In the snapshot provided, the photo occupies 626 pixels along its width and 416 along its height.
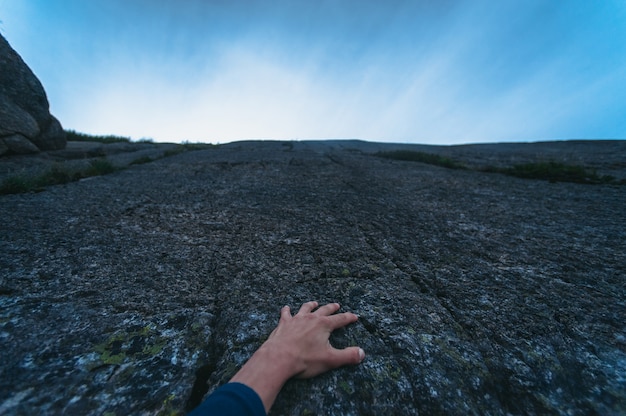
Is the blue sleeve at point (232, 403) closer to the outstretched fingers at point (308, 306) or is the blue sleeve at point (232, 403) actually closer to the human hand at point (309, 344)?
the human hand at point (309, 344)

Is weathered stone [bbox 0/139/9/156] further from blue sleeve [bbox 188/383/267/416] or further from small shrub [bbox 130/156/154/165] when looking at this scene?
blue sleeve [bbox 188/383/267/416]

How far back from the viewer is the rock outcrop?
4.97 metres

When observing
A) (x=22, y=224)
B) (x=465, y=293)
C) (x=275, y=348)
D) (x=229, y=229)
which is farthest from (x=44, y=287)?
(x=465, y=293)

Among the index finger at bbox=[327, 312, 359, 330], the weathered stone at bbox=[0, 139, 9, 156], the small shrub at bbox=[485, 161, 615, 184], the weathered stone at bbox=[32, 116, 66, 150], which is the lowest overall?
the index finger at bbox=[327, 312, 359, 330]

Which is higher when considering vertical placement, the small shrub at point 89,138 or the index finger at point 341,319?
the small shrub at point 89,138

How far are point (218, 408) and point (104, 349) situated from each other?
82 centimetres

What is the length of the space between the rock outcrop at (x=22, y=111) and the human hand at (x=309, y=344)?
7020mm

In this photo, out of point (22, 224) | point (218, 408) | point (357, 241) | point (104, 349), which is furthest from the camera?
point (357, 241)

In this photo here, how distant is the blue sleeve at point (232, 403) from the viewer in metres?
1.00

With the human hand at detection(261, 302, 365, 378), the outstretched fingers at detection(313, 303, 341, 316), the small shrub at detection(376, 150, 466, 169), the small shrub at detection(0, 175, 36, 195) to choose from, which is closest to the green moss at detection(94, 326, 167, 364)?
the human hand at detection(261, 302, 365, 378)

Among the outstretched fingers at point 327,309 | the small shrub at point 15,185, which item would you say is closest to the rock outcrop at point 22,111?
the small shrub at point 15,185

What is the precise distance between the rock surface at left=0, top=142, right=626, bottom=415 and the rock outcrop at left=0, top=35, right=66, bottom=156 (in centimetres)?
317

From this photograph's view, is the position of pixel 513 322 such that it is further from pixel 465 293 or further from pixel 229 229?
pixel 229 229

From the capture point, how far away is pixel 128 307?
1611 millimetres
